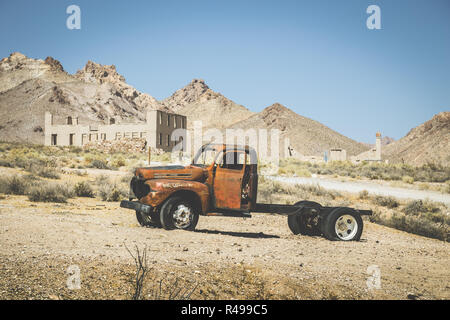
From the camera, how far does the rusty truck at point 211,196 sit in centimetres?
772

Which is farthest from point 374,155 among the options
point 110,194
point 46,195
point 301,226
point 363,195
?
point 46,195

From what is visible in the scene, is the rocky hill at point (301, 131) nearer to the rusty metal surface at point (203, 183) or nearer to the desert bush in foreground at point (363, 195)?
the desert bush in foreground at point (363, 195)

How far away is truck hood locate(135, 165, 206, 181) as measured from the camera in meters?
8.02

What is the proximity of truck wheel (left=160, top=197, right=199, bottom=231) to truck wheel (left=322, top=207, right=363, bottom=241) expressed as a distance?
285cm

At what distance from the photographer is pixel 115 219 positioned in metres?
9.91

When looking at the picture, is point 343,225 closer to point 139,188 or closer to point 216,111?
point 139,188

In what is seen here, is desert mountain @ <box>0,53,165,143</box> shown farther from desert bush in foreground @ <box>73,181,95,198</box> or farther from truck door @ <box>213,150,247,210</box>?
truck door @ <box>213,150,247,210</box>

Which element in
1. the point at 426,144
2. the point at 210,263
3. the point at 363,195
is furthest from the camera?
the point at 426,144

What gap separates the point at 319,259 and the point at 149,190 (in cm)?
365

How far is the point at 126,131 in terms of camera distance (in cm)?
5744

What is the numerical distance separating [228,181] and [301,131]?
94.8 metres

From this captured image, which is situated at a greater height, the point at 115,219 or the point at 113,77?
the point at 113,77
